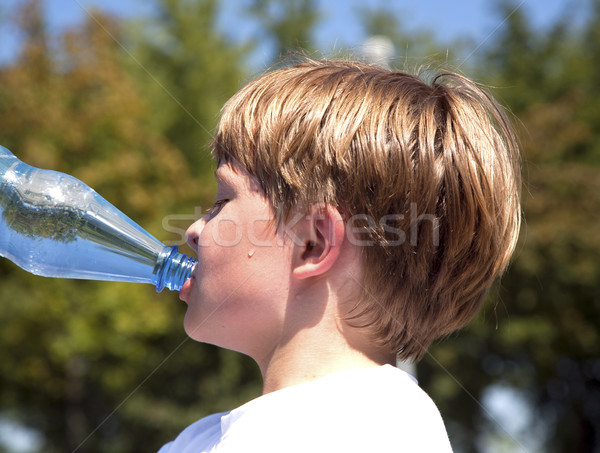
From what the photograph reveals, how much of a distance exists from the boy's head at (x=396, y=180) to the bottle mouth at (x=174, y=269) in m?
0.33

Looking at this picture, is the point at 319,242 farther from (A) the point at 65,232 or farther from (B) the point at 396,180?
(A) the point at 65,232

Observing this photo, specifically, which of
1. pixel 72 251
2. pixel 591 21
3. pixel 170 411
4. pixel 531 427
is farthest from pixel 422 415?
pixel 591 21

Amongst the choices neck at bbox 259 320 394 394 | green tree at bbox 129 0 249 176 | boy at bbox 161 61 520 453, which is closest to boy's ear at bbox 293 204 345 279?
boy at bbox 161 61 520 453

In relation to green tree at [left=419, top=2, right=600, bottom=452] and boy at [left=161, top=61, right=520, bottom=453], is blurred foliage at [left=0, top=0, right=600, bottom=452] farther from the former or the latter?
boy at [left=161, top=61, right=520, bottom=453]

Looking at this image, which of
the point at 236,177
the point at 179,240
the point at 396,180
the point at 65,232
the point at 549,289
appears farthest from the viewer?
the point at 549,289

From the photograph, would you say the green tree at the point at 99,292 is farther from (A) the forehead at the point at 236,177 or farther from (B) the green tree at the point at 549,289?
(A) the forehead at the point at 236,177

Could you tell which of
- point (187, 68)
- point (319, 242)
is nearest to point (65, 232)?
point (319, 242)

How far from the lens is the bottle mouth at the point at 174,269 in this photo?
1925mm

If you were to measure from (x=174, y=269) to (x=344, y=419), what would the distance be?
2.31 ft

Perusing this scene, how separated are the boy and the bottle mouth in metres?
0.14

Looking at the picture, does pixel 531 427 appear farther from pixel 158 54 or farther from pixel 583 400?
pixel 158 54

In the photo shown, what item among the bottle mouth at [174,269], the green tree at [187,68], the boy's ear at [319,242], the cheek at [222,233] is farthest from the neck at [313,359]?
the green tree at [187,68]

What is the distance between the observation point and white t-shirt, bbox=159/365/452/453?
4.75ft

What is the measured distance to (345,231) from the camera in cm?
168
